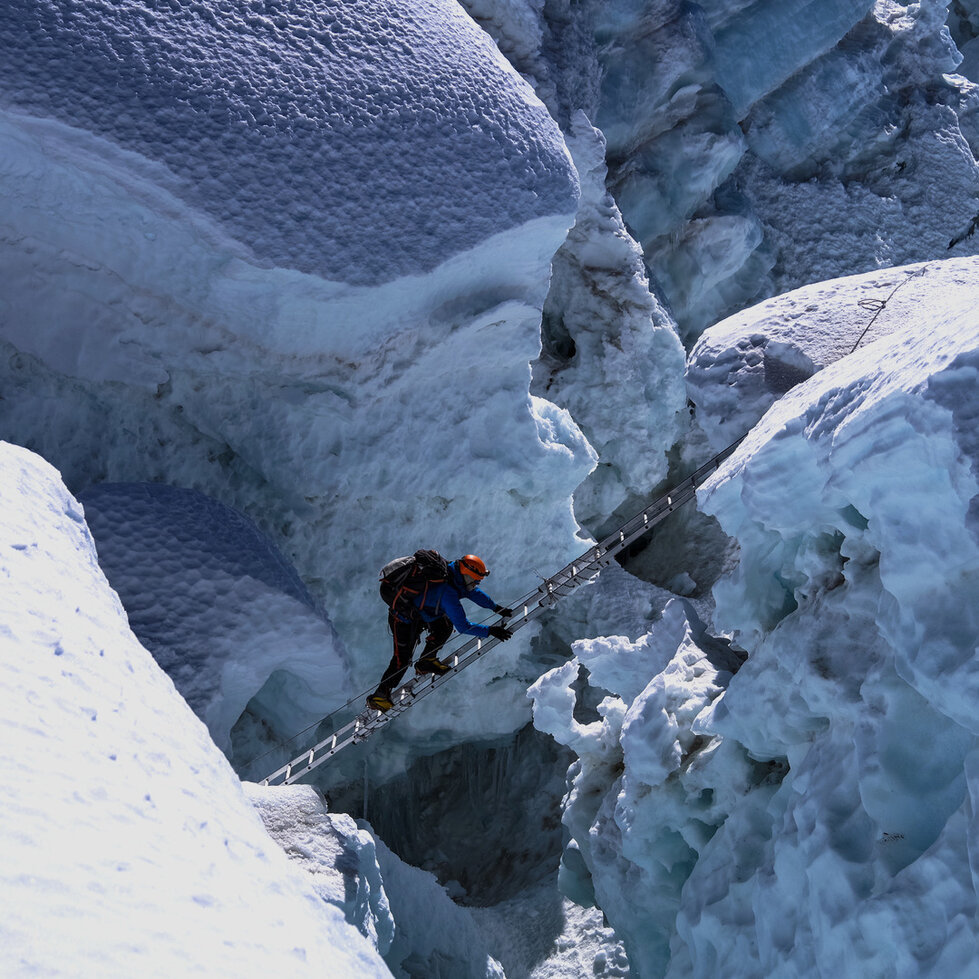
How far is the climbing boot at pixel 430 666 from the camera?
4695 mm

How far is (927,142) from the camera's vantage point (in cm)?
914

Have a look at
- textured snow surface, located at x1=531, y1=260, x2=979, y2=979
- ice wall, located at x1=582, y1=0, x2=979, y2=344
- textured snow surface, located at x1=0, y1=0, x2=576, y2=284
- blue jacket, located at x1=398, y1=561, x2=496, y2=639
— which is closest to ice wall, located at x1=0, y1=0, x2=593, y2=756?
textured snow surface, located at x1=0, y1=0, x2=576, y2=284

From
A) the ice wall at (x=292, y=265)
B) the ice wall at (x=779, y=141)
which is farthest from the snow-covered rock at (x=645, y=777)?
the ice wall at (x=779, y=141)

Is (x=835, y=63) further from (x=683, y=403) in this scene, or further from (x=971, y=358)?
(x=971, y=358)

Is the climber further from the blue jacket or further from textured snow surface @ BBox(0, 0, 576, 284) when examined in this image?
textured snow surface @ BBox(0, 0, 576, 284)

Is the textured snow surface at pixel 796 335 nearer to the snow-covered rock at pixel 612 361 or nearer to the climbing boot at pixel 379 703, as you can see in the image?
the climbing boot at pixel 379 703

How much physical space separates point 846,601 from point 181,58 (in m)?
3.05

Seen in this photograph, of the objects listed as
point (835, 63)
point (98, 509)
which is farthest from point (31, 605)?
point (835, 63)

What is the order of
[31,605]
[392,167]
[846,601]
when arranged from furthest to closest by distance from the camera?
[392,167] < [846,601] < [31,605]

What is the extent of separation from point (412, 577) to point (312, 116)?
1.87m

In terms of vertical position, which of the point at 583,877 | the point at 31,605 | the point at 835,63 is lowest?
the point at 583,877

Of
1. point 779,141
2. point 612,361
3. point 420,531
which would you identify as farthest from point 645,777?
point 779,141

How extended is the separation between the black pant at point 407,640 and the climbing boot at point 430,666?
6 cm

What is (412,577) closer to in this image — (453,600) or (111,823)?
(453,600)
